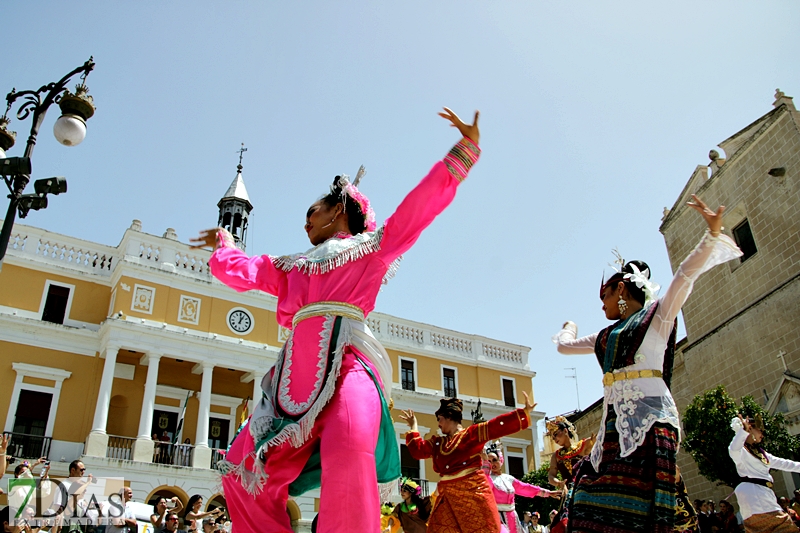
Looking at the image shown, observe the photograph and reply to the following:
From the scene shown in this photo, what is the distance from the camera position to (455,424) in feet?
18.5

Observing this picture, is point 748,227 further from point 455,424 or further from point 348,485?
point 348,485

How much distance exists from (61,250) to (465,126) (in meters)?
23.1

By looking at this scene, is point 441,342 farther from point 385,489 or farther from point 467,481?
point 385,489

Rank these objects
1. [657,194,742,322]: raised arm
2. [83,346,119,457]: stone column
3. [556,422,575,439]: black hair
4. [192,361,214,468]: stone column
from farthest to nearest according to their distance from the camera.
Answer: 1. [192,361,214,468]: stone column
2. [83,346,119,457]: stone column
3. [556,422,575,439]: black hair
4. [657,194,742,322]: raised arm

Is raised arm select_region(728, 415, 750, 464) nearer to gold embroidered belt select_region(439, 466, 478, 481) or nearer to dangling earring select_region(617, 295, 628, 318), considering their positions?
gold embroidered belt select_region(439, 466, 478, 481)

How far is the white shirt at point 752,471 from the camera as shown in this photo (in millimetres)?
6672

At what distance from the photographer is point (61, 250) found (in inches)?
901

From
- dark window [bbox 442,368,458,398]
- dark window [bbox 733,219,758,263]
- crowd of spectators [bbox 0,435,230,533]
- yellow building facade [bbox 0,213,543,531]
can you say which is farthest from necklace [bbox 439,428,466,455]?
dark window [bbox 442,368,458,398]

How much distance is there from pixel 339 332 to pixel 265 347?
2206 centimetres

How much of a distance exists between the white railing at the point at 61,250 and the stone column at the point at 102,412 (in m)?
3.69

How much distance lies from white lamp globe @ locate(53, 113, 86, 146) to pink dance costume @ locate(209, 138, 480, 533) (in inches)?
185

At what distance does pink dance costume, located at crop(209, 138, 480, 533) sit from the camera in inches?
109

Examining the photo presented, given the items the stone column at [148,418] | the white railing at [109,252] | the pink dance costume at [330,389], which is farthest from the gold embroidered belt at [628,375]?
the white railing at [109,252]

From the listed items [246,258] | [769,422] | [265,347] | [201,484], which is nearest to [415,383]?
[265,347]
